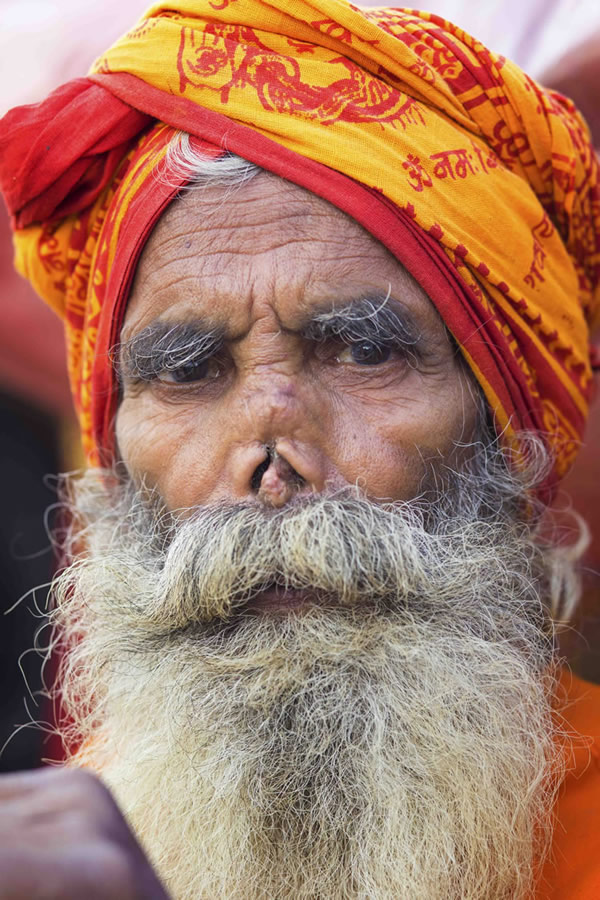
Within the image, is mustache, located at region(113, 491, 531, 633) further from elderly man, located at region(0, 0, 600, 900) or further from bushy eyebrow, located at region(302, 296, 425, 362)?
bushy eyebrow, located at region(302, 296, 425, 362)

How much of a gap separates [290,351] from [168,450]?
0.36 m

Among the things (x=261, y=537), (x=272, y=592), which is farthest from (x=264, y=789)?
(x=261, y=537)

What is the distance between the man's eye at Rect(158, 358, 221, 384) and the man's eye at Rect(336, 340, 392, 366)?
0.89 ft

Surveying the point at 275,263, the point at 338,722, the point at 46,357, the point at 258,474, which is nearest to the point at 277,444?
the point at 258,474

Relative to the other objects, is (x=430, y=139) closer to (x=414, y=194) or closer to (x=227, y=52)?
(x=414, y=194)

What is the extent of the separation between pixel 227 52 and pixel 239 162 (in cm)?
24

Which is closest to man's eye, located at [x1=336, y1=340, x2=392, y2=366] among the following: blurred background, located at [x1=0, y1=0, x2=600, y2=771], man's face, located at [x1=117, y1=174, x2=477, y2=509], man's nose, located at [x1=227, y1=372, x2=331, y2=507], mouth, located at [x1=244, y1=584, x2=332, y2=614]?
man's face, located at [x1=117, y1=174, x2=477, y2=509]

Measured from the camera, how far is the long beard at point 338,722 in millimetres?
1571

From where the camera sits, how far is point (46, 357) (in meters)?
3.75

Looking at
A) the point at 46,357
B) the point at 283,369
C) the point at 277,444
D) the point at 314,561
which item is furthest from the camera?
the point at 46,357

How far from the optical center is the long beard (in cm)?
157

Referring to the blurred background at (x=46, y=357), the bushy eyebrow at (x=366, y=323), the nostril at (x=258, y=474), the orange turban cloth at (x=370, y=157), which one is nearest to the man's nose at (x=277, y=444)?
the nostril at (x=258, y=474)

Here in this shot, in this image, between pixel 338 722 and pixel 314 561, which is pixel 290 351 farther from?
pixel 338 722

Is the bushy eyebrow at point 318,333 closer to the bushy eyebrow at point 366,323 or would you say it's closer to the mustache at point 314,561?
the bushy eyebrow at point 366,323
